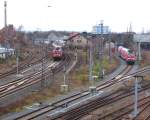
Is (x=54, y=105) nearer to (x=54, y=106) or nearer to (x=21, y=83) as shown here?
(x=54, y=106)

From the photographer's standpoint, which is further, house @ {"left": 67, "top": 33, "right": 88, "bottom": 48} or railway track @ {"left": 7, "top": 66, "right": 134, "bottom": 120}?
house @ {"left": 67, "top": 33, "right": 88, "bottom": 48}

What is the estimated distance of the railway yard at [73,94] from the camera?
2597 centimetres

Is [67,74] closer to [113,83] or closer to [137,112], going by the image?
[113,83]

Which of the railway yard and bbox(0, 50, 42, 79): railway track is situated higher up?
bbox(0, 50, 42, 79): railway track

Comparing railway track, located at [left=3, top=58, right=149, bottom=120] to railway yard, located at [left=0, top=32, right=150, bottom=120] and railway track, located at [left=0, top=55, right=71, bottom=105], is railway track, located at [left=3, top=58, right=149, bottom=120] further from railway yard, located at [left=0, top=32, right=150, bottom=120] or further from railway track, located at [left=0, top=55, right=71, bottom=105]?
railway track, located at [left=0, top=55, right=71, bottom=105]

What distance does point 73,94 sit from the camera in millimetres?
32500

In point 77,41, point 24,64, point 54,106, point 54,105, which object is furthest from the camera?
point 77,41

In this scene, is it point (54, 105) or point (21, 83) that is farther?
point (21, 83)

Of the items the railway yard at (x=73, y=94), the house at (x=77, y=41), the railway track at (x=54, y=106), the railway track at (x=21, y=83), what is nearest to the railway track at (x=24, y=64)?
the railway yard at (x=73, y=94)

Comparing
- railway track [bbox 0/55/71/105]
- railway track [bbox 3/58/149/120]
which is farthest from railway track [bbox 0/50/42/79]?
railway track [bbox 3/58/149/120]

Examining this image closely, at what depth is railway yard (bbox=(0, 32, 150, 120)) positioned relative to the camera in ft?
85.2

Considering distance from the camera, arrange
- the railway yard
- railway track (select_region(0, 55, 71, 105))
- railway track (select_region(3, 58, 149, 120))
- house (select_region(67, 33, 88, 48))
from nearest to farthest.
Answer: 1. railway track (select_region(3, 58, 149, 120))
2. the railway yard
3. railway track (select_region(0, 55, 71, 105))
4. house (select_region(67, 33, 88, 48))

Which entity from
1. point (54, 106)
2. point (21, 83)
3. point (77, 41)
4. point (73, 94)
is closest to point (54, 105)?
point (54, 106)

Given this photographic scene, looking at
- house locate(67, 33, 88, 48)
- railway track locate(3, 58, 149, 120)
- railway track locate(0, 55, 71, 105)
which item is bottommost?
railway track locate(3, 58, 149, 120)
